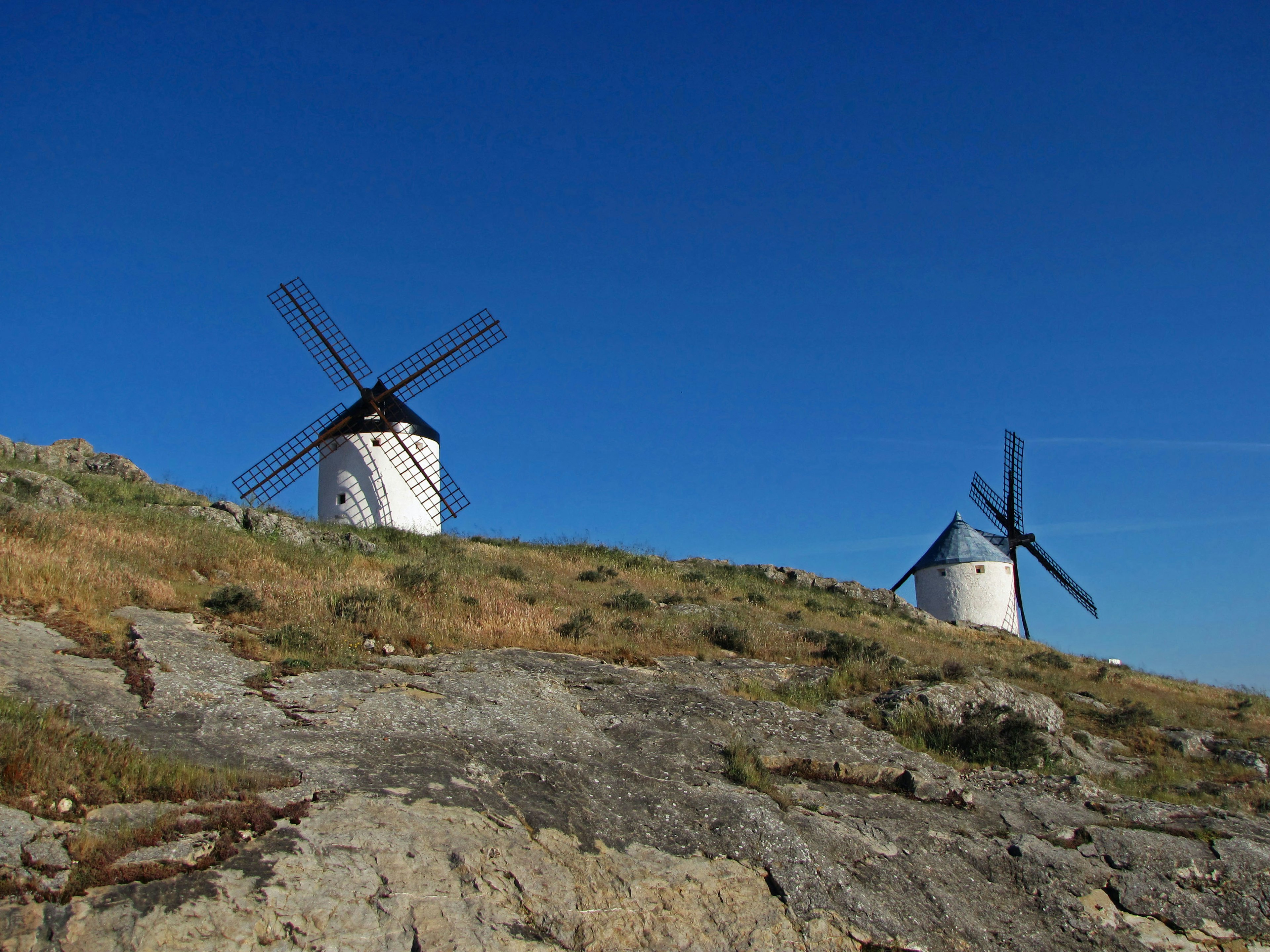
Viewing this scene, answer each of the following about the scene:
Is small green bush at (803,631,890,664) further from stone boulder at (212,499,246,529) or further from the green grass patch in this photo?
stone boulder at (212,499,246,529)

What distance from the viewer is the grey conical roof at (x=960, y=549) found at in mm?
38031

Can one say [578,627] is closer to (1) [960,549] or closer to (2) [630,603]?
(2) [630,603]

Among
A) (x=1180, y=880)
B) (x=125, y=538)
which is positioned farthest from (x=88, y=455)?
(x=1180, y=880)

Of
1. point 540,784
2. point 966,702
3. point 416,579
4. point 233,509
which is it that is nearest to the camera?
point 540,784

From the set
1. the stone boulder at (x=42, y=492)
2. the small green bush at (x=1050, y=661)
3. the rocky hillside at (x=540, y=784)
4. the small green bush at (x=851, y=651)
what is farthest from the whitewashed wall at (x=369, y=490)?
the small green bush at (x=1050, y=661)

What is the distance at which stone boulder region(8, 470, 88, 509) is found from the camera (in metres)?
17.4

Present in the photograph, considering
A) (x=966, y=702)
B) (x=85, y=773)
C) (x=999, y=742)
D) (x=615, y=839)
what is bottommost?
(x=615, y=839)

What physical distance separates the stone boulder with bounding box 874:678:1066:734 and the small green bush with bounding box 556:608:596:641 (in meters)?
4.62

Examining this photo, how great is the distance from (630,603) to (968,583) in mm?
24205

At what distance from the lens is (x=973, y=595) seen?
123 feet

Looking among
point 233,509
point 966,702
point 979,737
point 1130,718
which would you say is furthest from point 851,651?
point 233,509

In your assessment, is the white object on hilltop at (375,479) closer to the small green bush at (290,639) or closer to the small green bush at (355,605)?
the small green bush at (355,605)

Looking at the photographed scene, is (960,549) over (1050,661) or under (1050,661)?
over

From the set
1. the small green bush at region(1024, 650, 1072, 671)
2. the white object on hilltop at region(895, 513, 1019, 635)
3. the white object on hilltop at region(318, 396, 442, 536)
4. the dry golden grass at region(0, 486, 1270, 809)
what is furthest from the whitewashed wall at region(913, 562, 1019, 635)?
the white object on hilltop at region(318, 396, 442, 536)
